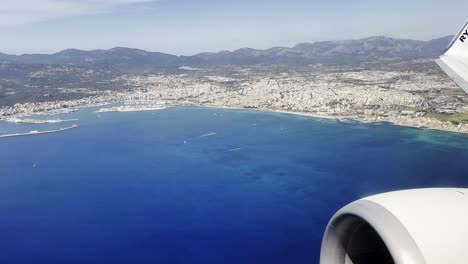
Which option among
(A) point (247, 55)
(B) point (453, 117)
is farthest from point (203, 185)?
(A) point (247, 55)

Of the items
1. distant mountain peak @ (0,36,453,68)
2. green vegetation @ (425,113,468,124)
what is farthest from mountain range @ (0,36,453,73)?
green vegetation @ (425,113,468,124)

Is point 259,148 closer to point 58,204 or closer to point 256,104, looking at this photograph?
point 58,204

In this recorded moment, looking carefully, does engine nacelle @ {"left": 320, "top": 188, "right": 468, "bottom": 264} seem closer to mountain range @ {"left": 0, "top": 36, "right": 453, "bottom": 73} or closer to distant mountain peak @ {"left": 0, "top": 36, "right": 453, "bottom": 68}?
distant mountain peak @ {"left": 0, "top": 36, "right": 453, "bottom": 68}

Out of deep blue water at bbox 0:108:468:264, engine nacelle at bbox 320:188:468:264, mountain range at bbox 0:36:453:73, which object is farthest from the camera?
mountain range at bbox 0:36:453:73

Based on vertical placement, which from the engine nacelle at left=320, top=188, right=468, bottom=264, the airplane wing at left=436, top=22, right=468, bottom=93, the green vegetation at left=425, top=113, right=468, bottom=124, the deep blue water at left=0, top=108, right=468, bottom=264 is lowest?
the deep blue water at left=0, top=108, right=468, bottom=264

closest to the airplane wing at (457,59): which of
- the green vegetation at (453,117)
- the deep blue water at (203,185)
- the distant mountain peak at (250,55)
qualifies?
the deep blue water at (203,185)
